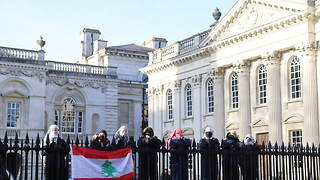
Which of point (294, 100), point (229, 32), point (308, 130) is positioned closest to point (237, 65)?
point (229, 32)

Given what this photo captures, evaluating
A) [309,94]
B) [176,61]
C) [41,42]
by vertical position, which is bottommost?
[309,94]

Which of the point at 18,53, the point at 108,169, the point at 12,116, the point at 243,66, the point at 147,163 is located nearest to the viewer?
the point at 108,169

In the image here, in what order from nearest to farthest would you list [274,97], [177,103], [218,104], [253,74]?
[274,97] → [253,74] → [218,104] → [177,103]

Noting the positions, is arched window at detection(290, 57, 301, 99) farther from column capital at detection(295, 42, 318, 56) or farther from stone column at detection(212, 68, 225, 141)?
stone column at detection(212, 68, 225, 141)

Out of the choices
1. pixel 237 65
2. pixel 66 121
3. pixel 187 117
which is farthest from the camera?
pixel 66 121

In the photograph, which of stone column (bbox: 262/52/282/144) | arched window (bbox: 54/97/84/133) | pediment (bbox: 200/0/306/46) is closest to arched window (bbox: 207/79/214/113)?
pediment (bbox: 200/0/306/46)

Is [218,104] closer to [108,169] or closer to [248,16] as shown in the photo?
[248,16]

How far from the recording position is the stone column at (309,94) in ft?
88.2

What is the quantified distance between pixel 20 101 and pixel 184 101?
11842mm

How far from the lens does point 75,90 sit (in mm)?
44406

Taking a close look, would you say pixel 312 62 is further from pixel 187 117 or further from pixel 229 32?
pixel 187 117

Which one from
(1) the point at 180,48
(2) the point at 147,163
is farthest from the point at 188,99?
(2) the point at 147,163

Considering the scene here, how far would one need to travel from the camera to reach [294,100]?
28531 millimetres

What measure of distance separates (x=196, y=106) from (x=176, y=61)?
3770 millimetres
